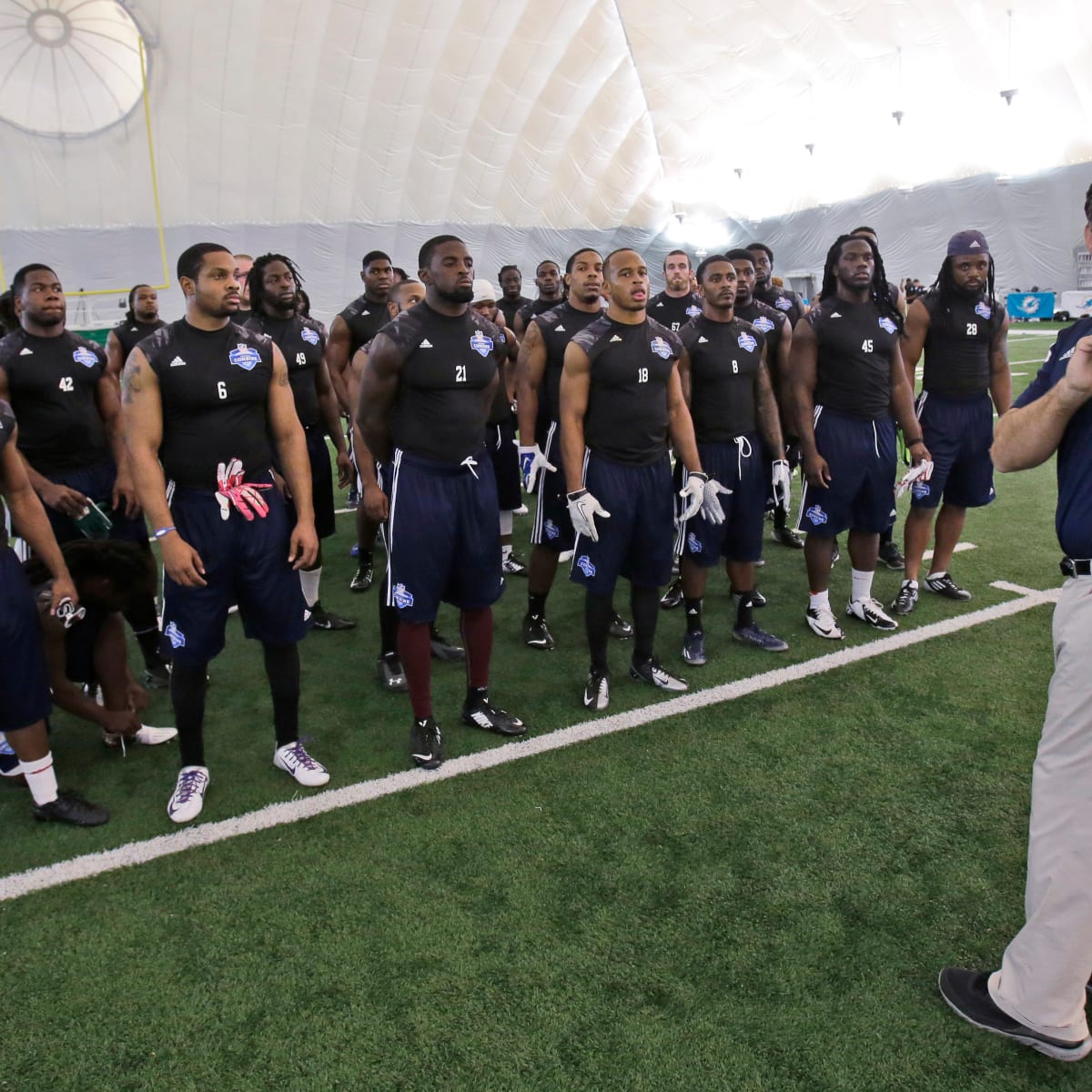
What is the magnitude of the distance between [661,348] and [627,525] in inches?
33.0

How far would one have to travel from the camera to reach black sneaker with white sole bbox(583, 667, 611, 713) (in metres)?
4.02

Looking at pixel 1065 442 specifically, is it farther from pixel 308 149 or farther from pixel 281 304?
pixel 308 149

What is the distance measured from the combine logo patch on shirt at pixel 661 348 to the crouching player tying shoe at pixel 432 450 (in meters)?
0.76

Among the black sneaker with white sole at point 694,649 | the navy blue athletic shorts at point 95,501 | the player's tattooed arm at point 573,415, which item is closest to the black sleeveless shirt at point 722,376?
the player's tattooed arm at point 573,415

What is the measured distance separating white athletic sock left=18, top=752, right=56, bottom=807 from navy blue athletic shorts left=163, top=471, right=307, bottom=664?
2.09 feet

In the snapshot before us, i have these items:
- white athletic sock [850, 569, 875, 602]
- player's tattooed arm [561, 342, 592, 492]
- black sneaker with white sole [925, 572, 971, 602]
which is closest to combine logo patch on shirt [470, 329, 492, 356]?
player's tattooed arm [561, 342, 592, 492]

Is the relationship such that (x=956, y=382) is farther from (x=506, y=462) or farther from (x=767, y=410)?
(x=506, y=462)

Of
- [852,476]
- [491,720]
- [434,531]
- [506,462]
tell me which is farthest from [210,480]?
[852,476]

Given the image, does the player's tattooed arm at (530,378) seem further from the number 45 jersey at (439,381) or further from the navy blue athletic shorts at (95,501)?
the navy blue athletic shorts at (95,501)

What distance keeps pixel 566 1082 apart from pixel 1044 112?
1154 inches

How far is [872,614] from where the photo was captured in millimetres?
4836

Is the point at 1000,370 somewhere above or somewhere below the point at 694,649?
above

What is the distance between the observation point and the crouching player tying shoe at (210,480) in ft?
9.78

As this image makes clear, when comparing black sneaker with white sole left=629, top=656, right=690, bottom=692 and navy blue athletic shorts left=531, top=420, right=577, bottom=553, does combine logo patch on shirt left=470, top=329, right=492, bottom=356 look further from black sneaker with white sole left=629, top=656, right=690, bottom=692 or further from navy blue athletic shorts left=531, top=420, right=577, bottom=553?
black sneaker with white sole left=629, top=656, right=690, bottom=692
